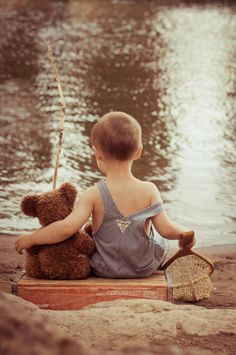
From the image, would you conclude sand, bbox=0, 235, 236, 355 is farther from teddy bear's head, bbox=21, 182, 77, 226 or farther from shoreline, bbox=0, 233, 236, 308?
shoreline, bbox=0, 233, 236, 308

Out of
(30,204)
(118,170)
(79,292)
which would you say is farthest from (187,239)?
(30,204)

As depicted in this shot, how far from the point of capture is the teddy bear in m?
3.27

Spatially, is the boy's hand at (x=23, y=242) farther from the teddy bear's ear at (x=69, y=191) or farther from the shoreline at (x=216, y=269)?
the shoreline at (x=216, y=269)

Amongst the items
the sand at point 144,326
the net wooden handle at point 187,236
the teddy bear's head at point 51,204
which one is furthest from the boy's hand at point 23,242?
the net wooden handle at point 187,236

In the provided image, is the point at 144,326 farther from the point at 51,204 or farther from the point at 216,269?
the point at 216,269

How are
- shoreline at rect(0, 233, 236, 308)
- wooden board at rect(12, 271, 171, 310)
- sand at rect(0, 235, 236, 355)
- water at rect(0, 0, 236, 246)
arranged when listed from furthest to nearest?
water at rect(0, 0, 236, 246), shoreline at rect(0, 233, 236, 308), wooden board at rect(12, 271, 171, 310), sand at rect(0, 235, 236, 355)

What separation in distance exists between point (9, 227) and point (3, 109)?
12.6 feet

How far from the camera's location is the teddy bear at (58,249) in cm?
327

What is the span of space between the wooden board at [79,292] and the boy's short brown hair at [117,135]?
0.58 metres

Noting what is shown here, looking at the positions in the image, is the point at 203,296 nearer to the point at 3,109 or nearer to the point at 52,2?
the point at 3,109

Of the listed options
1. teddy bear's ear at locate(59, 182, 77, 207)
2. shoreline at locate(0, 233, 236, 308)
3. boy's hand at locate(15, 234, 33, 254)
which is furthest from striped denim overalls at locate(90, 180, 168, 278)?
shoreline at locate(0, 233, 236, 308)

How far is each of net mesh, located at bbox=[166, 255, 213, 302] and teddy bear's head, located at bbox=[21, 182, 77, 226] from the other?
1.97 feet

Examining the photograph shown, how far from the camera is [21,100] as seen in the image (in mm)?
9328

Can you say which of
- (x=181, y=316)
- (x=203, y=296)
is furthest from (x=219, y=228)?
(x=181, y=316)
